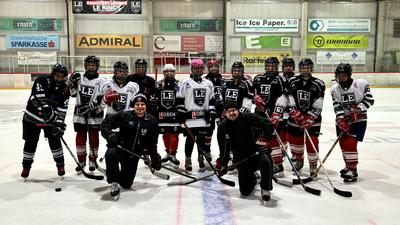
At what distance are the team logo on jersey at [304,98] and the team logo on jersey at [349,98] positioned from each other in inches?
14.5

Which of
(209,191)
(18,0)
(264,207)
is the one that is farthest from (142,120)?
(18,0)

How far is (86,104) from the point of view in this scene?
169 inches

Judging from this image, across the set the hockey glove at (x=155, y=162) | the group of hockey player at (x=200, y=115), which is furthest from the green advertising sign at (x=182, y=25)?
the hockey glove at (x=155, y=162)

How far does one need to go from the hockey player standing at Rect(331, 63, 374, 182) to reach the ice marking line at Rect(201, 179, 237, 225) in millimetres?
1382

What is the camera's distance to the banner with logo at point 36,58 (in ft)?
55.0

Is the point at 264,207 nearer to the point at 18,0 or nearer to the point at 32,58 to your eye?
the point at 32,58

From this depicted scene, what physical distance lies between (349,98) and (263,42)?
1424 centimetres

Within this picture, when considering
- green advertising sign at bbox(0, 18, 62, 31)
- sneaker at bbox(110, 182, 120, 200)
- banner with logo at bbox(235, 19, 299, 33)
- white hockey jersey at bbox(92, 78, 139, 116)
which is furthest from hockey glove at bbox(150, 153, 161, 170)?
green advertising sign at bbox(0, 18, 62, 31)

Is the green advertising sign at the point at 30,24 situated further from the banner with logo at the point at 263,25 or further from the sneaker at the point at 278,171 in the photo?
the sneaker at the point at 278,171

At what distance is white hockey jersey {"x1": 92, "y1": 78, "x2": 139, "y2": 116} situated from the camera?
13.8 ft

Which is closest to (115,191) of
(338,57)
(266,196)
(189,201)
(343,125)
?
(189,201)

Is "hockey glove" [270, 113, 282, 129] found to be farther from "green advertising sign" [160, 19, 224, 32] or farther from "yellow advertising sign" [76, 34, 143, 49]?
"yellow advertising sign" [76, 34, 143, 49]

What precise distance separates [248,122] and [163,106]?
164 cm

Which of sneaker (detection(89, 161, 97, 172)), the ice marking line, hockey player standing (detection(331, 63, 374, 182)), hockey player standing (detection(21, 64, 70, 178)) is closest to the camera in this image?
the ice marking line
